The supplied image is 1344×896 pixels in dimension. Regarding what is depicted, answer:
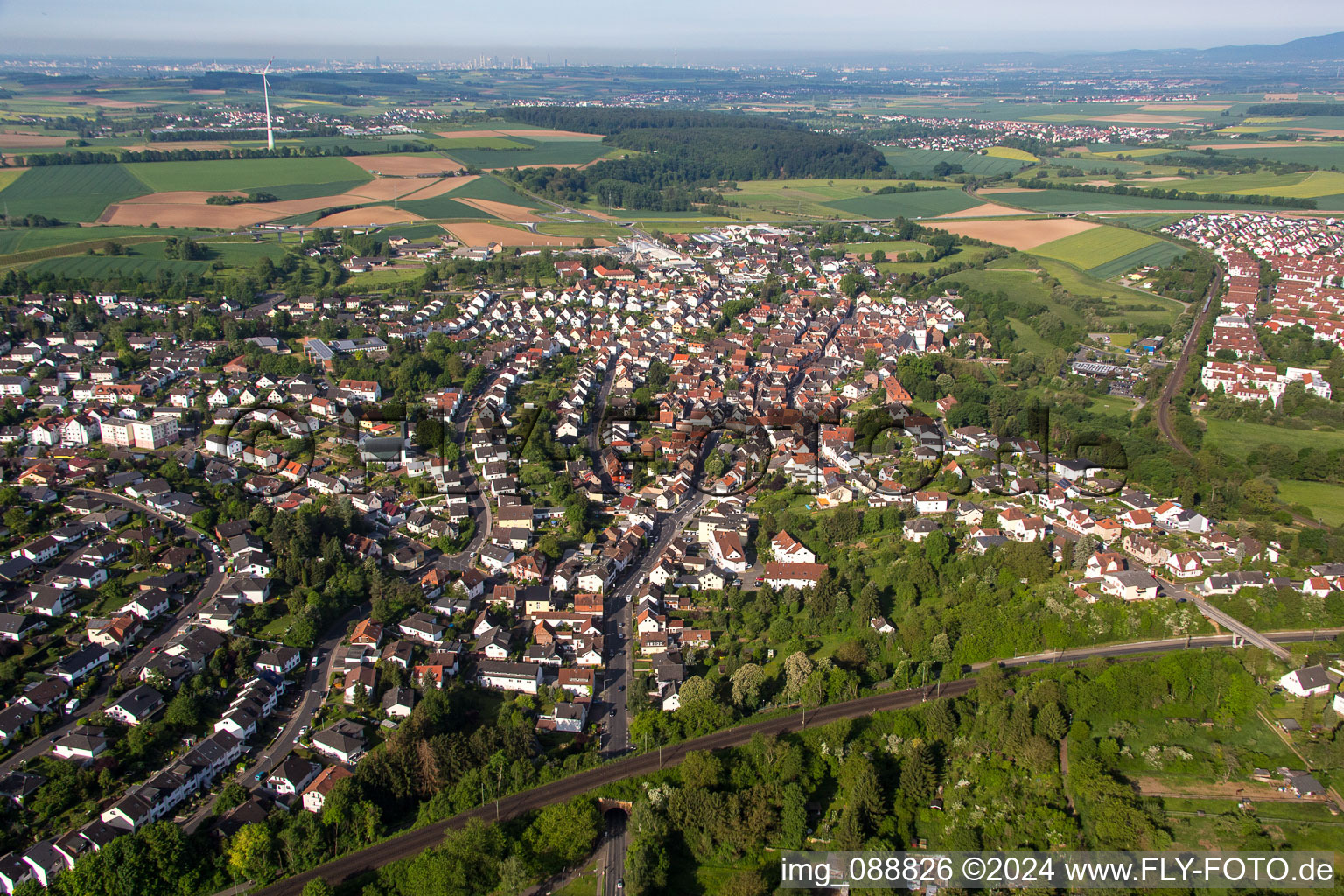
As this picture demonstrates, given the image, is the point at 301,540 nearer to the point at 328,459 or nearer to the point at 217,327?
the point at 328,459

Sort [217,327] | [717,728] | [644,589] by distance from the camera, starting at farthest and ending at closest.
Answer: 1. [217,327]
2. [644,589]
3. [717,728]

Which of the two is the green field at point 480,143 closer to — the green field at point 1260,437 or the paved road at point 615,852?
the green field at point 1260,437

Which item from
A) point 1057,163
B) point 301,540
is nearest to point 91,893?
point 301,540

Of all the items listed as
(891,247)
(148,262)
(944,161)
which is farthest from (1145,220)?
(148,262)

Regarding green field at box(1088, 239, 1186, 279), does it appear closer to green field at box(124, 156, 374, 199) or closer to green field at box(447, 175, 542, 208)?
green field at box(447, 175, 542, 208)

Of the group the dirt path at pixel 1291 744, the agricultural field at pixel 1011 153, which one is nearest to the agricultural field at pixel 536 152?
the agricultural field at pixel 1011 153

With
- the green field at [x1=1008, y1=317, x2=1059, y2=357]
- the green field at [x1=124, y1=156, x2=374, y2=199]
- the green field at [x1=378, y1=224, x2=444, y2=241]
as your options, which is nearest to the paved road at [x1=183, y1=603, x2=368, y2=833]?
the green field at [x1=1008, y1=317, x2=1059, y2=357]
